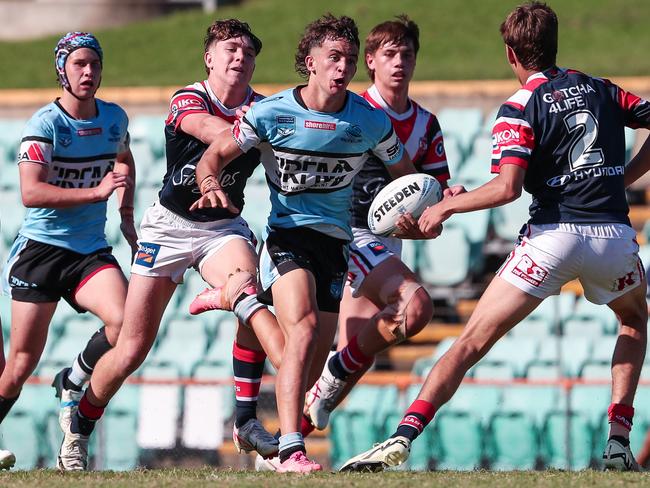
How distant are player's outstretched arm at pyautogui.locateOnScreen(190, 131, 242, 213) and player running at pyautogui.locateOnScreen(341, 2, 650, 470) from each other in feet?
3.54

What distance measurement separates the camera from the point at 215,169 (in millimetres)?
6441

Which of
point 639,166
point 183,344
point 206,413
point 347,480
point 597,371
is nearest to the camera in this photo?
point 347,480

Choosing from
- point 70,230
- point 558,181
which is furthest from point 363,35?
point 558,181

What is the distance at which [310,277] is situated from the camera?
21.3ft

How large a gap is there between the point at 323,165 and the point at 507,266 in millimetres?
1131

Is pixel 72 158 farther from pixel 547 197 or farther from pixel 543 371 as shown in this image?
pixel 543 371

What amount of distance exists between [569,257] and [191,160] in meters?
2.29

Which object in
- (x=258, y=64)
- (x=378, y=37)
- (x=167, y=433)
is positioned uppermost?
(x=258, y=64)

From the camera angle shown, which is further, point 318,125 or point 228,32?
point 228,32

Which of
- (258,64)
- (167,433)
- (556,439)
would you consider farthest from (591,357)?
(258,64)

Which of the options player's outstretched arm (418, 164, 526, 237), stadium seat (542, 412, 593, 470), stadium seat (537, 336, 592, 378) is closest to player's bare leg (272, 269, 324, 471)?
player's outstretched arm (418, 164, 526, 237)

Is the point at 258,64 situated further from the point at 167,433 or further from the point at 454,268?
the point at 167,433

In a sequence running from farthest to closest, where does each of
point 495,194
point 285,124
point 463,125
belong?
point 463,125 < point 285,124 < point 495,194

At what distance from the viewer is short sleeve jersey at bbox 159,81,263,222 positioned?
7047 millimetres
